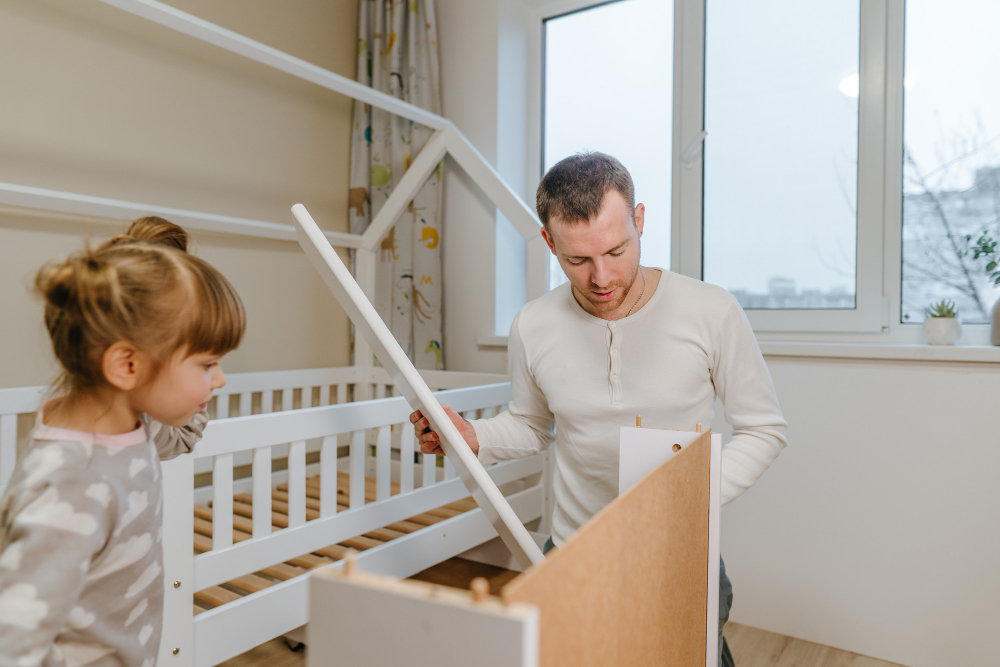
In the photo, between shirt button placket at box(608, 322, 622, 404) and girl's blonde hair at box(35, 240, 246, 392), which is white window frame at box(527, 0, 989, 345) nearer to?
shirt button placket at box(608, 322, 622, 404)

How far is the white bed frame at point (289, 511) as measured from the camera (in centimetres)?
108

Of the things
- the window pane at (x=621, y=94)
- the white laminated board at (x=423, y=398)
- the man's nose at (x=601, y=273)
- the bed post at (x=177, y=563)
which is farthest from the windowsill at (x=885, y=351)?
the bed post at (x=177, y=563)

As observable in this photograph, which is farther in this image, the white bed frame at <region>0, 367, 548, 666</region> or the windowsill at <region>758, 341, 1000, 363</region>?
the windowsill at <region>758, 341, 1000, 363</region>

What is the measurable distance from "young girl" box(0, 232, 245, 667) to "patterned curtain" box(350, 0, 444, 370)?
160cm

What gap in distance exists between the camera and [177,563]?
107cm

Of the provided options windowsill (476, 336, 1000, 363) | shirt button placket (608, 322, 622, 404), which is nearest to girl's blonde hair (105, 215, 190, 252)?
shirt button placket (608, 322, 622, 404)

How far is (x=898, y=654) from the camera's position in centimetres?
159

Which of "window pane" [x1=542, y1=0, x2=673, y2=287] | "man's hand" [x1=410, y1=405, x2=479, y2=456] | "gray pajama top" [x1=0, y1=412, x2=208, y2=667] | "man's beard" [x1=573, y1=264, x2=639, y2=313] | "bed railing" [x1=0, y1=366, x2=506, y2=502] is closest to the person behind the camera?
"gray pajama top" [x1=0, y1=412, x2=208, y2=667]

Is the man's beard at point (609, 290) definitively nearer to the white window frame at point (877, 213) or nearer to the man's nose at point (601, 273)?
the man's nose at point (601, 273)

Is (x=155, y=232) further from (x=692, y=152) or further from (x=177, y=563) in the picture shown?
(x=692, y=152)

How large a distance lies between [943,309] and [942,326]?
52mm

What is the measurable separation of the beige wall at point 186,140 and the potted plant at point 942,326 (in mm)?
1849

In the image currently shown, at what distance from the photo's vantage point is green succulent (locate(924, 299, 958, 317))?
5.22ft

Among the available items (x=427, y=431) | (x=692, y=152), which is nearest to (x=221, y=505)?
(x=427, y=431)
